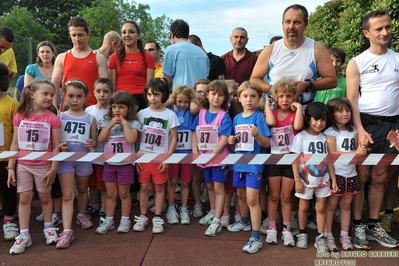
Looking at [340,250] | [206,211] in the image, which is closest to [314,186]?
[340,250]

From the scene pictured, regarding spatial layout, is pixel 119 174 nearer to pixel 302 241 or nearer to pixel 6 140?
pixel 6 140

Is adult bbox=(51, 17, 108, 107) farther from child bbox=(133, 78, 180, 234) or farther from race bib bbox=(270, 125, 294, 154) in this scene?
race bib bbox=(270, 125, 294, 154)

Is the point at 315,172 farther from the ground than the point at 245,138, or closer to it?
closer to it

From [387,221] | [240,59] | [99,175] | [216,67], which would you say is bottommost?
[387,221]

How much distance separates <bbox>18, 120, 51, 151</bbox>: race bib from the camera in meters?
3.92

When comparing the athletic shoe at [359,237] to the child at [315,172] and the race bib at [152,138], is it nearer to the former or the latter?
the child at [315,172]

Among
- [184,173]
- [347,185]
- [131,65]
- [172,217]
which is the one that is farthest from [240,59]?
[347,185]

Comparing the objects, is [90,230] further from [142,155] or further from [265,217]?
[265,217]

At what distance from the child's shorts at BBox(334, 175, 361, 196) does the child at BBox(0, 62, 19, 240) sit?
348 centimetres

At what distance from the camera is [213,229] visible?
14.3 ft

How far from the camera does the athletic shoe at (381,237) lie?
4.07 metres

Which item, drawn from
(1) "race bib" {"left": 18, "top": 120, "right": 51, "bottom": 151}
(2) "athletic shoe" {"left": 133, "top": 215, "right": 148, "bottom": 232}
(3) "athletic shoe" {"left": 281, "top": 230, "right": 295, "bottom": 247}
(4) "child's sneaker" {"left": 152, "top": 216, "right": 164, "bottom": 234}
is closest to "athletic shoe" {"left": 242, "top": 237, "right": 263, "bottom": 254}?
(3) "athletic shoe" {"left": 281, "top": 230, "right": 295, "bottom": 247}

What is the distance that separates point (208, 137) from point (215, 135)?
85mm

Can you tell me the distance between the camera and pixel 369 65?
13.5 ft
